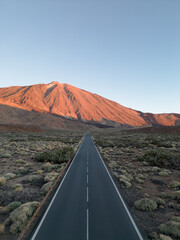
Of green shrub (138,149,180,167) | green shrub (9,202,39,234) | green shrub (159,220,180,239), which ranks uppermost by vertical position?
green shrub (138,149,180,167)

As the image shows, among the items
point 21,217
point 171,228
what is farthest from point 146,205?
point 21,217

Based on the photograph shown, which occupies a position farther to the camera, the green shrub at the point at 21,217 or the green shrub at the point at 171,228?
the green shrub at the point at 21,217

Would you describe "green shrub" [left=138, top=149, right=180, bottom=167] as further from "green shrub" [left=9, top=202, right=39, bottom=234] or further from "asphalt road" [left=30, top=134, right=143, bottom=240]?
"green shrub" [left=9, top=202, right=39, bottom=234]

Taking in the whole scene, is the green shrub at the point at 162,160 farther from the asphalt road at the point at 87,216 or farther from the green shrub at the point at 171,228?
the green shrub at the point at 171,228

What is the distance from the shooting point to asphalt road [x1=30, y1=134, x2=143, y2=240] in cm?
793

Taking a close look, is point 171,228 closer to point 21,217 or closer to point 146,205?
point 146,205

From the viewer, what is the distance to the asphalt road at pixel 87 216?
793cm

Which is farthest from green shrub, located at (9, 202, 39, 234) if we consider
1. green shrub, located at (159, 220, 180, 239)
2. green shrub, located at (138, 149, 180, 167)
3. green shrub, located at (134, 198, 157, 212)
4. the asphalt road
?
green shrub, located at (138, 149, 180, 167)

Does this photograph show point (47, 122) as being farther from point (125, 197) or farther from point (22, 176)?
point (125, 197)

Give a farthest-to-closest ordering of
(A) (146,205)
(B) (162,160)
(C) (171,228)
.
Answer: (B) (162,160) < (A) (146,205) < (C) (171,228)

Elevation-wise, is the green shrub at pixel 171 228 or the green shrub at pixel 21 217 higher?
the green shrub at pixel 171 228

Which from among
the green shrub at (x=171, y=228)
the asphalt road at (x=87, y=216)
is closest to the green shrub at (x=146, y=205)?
the asphalt road at (x=87, y=216)

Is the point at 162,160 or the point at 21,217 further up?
the point at 162,160

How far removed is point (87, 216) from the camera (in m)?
9.54
